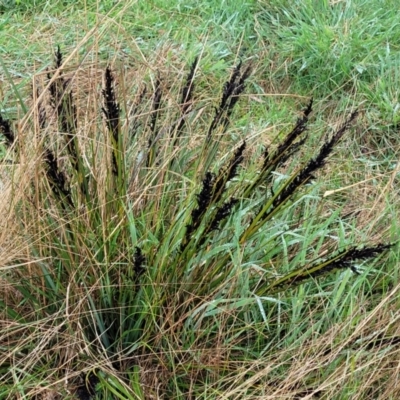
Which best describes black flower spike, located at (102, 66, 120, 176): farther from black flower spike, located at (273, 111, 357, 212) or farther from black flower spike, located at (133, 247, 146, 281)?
black flower spike, located at (273, 111, 357, 212)

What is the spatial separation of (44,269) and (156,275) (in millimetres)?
273

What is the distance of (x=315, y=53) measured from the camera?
108 inches

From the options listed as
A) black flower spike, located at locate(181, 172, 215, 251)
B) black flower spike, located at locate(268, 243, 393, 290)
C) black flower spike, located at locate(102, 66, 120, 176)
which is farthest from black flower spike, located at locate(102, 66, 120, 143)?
black flower spike, located at locate(268, 243, 393, 290)

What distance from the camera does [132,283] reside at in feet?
4.74

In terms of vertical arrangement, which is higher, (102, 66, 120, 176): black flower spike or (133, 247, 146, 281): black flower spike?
(102, 66, 120, 176): black flower spike

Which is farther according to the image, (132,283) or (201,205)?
(132,283)

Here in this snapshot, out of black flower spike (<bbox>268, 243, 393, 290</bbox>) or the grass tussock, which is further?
the grass tussock

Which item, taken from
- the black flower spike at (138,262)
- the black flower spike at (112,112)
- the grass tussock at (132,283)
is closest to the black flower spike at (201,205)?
the grass tussock at (132,283)

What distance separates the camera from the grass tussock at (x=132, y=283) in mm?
1423

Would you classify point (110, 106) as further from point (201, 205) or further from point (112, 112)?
point (201, 205)

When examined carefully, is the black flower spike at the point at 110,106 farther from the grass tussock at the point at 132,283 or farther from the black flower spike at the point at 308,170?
the black flower spike at the point at 308,170

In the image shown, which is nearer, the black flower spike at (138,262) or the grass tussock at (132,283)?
the black flower spike at (138,262)

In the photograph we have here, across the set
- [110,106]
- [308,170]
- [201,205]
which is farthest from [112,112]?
[308,170]

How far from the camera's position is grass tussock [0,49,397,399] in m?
1.42
